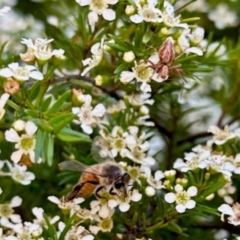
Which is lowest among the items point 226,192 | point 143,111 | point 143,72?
point 226,192

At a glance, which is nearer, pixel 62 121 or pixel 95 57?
pixel 62 121

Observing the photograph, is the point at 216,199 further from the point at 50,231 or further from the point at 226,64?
the point at 50,231

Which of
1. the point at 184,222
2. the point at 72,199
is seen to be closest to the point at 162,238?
the point at 184,222

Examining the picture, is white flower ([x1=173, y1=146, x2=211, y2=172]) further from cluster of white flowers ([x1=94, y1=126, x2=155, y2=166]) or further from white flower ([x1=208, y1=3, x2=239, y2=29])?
white flower ([x1=208, y1=3, x2=239, y2=29])

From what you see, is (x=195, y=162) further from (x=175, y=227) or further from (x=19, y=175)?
(x=19, y=175)

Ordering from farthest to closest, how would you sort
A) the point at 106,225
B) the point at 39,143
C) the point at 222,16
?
the point at 222,16
the point at 106,225
the point at 39,143

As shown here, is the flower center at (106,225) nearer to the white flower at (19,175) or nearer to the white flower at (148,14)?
the white flower at (19,175)

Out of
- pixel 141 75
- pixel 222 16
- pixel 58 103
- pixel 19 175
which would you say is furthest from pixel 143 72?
pixel 222 16

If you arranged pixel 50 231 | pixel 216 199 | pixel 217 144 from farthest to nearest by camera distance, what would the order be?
pixel 216 199 → pixel 217 144 → pixel 50 231
